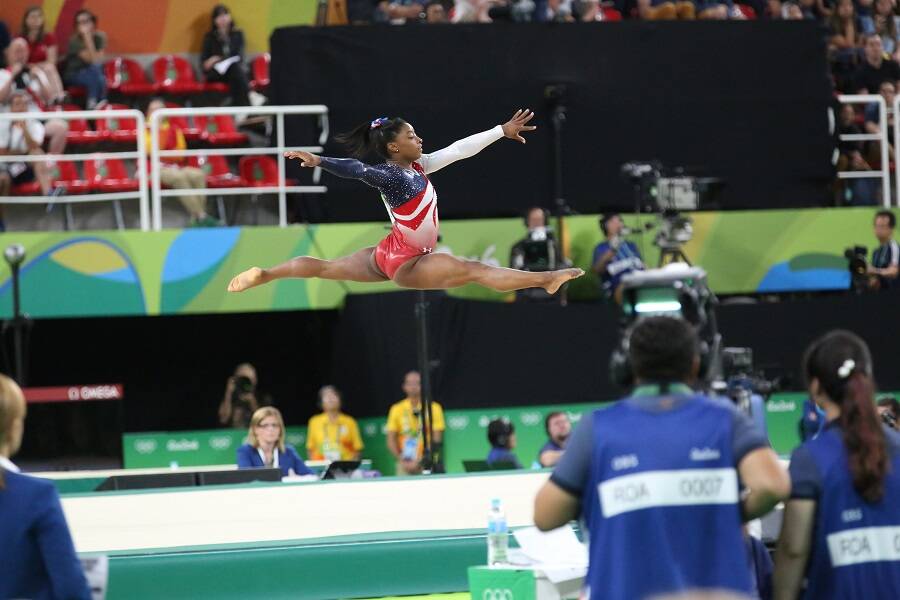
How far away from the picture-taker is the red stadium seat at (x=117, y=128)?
11375 millimetres

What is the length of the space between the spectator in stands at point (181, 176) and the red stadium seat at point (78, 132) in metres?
0.43

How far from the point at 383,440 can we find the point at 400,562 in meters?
4.41

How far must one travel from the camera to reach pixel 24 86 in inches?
449

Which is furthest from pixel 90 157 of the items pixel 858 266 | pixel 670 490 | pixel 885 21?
pixel 670 490

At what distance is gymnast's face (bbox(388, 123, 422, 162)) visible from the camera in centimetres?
606

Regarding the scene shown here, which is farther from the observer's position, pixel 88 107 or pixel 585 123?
pixel 88 107

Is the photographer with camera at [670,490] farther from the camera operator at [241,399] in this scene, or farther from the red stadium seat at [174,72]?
the red stadium seat at [174,72]

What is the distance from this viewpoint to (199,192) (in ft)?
34.5

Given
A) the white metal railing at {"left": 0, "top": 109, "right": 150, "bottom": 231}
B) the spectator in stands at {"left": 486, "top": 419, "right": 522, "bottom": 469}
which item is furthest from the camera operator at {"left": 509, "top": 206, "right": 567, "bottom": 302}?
the white metal railing at {"left": 0, "top": 109, "right": 150, "bottom": 231}

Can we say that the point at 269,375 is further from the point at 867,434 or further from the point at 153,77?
the point at 867,434

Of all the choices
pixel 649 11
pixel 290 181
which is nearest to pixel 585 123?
pixel 649 11

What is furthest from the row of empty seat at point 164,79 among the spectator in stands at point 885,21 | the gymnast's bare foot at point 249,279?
the gymnast's bare foot at point 249,279

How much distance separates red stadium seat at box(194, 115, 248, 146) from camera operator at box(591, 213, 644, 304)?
322 centimetres

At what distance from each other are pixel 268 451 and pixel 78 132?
4.34 meters
